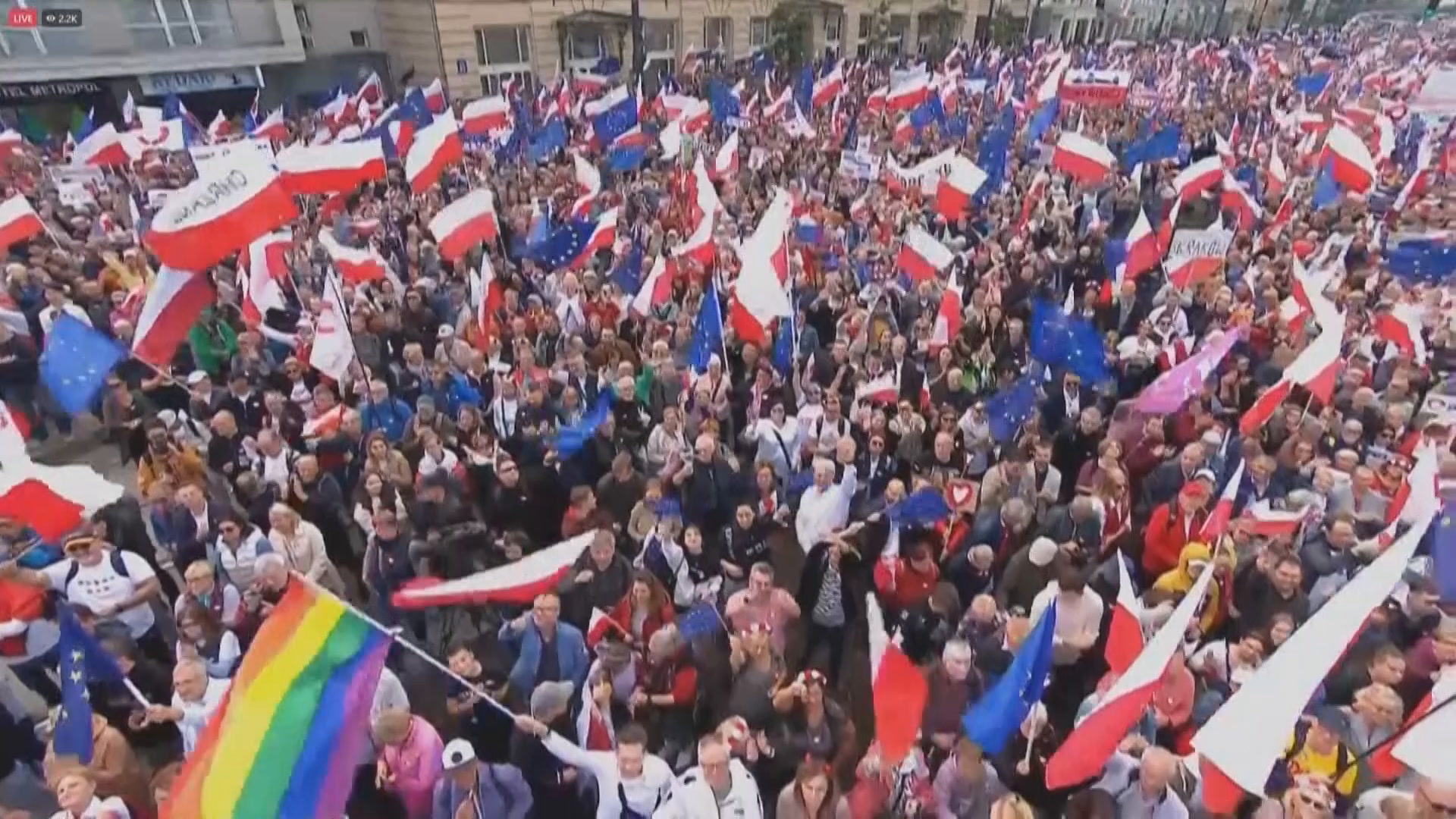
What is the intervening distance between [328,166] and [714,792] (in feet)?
27.5

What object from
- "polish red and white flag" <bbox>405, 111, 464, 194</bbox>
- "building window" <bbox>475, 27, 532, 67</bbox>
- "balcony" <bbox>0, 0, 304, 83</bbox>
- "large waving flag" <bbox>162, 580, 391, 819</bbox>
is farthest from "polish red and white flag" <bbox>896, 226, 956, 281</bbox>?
"building window" <bbox>475, 27, 532, 67</bbox>

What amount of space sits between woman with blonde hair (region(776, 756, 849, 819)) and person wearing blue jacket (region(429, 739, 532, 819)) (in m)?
1.13

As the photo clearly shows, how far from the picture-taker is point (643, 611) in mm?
5066

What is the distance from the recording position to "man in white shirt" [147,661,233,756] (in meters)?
4.30

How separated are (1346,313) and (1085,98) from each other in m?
9.13

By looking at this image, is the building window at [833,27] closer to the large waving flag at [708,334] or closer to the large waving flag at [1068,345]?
the large waving flag at [1068,345]

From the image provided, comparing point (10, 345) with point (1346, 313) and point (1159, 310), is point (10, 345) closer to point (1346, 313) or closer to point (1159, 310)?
point (1159, 310)

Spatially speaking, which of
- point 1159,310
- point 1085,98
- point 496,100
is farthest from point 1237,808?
point 1085,98

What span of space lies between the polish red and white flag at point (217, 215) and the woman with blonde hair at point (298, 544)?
231 cm

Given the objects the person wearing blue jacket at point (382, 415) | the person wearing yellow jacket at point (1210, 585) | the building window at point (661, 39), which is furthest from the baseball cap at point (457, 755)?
the building window at point (661, 39)

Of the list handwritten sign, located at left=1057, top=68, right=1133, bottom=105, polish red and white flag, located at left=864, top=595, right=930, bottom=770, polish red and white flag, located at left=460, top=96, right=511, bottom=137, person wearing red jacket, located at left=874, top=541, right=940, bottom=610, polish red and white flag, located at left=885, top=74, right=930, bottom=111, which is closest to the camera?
polish red and white flag, located at left=864, top=595, right=930, bottom=770

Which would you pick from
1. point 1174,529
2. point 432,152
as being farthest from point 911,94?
point 1174,529

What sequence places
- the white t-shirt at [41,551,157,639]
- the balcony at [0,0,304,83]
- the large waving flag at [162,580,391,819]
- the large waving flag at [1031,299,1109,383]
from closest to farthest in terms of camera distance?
1. the large waving flag at [162,580,391,819]
2. the white t-shirt at [41,551,157,639]
3. the large waving flag at [1031,299,1109,383]
4. the balcony at [0,0,304,83]

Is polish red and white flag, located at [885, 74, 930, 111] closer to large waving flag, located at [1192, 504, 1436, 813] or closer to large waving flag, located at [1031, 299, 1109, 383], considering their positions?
large waving flag, located at [1031, 299, 1109, 383]
